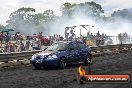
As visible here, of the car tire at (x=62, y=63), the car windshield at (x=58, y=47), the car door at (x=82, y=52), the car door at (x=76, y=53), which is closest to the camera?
the car tire at (x=62, y=63)

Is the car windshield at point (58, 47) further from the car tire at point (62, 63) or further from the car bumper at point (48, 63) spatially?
the car bumper at point (48, 63)

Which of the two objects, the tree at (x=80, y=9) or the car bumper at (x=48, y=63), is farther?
the tree at (x=80, y=9)

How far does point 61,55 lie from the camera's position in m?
18.5

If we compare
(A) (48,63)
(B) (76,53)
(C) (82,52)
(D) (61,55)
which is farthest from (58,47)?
(C) (82,52)

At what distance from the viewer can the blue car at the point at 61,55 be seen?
18.0m

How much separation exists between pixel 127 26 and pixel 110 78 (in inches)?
3506

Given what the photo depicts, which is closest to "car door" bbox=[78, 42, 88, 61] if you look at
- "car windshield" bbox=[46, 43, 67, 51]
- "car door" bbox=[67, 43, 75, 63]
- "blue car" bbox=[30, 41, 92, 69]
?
"blue car" bbox=[30, 41, 92, 69]

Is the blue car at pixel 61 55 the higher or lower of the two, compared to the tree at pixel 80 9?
lower

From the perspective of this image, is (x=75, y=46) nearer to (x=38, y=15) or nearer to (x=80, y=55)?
(x=80, y=55)

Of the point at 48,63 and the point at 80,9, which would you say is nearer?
the point at 48,63

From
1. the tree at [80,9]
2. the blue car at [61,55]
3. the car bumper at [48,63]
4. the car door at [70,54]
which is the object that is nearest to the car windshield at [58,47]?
the blue car at [61,55]

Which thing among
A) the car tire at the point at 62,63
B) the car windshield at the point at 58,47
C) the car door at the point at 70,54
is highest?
the car windshield at the point at 58,47

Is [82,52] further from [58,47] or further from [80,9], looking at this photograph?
[80,9]

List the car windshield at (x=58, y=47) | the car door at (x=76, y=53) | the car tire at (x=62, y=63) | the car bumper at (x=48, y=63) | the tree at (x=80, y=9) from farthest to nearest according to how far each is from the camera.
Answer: the tree at (x=80, y=9)
the car door at (x=76, y=53)
the car windshield at (x=58, y=47)
the car tire at (x=62, y=63)
the car bumper at (x=48, y=63)
